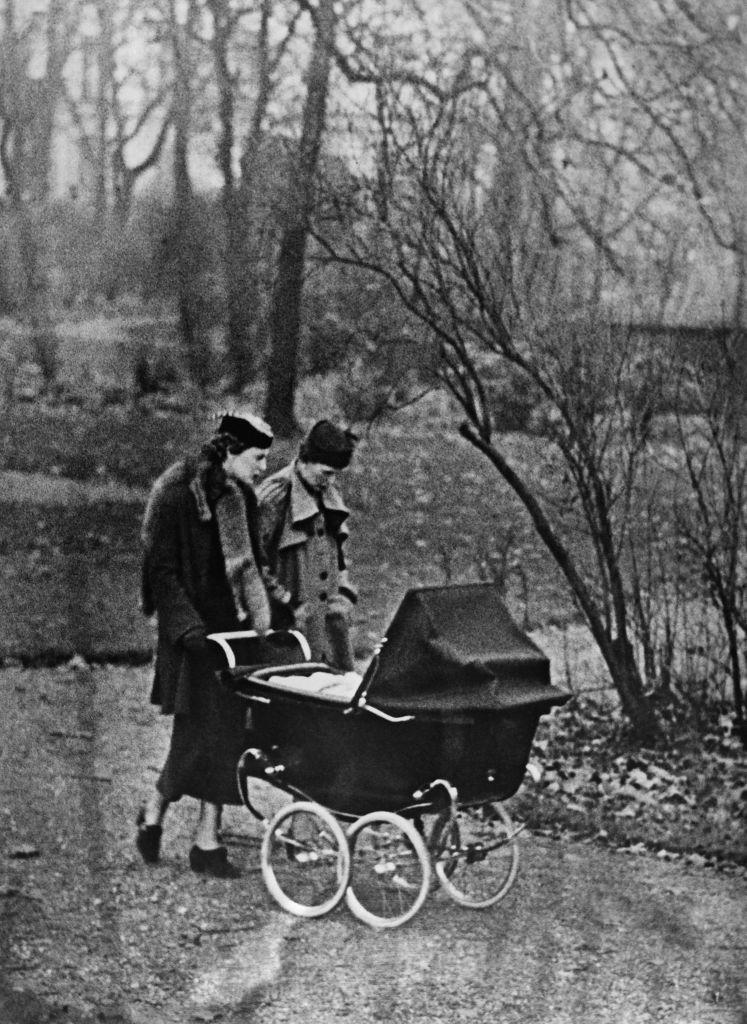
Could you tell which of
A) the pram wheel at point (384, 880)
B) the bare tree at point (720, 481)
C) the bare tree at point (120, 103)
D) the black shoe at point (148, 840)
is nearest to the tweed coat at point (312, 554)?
the pram wheel at point (384, 880)

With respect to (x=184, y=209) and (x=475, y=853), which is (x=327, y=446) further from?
(x=475, y=853)

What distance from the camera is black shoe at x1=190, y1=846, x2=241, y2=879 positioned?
4.76 m

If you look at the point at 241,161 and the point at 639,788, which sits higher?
the point at 241,161

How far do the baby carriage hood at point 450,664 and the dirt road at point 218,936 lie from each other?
623 millimetres

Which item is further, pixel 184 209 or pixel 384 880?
pixel 184 209

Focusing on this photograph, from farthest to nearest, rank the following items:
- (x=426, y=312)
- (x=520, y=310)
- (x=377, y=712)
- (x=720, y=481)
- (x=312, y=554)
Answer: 1. (x=720, y=481)
2. (x=520, y=310)
3. (x=426, y=312)
4. (x=312, y=554)
5. (x=377, y=712)

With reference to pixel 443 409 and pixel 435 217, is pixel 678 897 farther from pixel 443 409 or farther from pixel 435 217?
pixel 435 217

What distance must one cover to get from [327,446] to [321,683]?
2.32ft

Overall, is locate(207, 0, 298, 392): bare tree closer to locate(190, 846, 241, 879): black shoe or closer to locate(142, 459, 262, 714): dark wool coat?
locate(142, 459, 262, 714): dark wool coat

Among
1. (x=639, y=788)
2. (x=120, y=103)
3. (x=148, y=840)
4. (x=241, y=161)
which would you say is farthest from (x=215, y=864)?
(x=120, y=103)

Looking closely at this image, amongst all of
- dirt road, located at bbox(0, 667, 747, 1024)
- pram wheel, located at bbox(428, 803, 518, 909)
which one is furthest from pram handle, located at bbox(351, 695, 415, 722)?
dirt road, located at bbox(0, 667, 747, 1024)

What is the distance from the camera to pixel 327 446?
4945mm

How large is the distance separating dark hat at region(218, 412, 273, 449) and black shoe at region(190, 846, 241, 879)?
114 centimetres

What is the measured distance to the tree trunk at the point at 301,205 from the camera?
5141 millimetres
